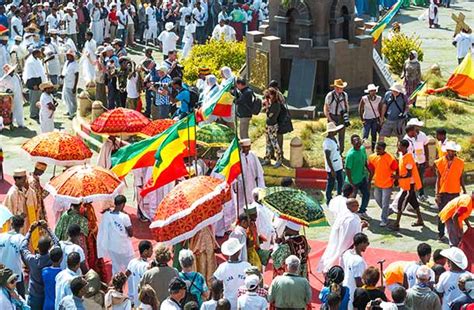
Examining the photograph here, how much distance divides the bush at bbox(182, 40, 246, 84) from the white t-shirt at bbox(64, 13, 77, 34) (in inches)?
333

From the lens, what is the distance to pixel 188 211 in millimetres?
13172

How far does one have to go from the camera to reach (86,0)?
119 ft

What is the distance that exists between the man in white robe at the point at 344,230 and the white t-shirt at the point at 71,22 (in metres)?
20.9

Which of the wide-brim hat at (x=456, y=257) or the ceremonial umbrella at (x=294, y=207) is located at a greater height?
the ceremonial umbrella at (x=294, y=207)

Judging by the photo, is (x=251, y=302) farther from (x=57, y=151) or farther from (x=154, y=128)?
(x=154, y=128)

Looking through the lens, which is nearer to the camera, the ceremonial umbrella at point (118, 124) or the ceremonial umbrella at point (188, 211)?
the ceremonial umbrella at point (188, 211)

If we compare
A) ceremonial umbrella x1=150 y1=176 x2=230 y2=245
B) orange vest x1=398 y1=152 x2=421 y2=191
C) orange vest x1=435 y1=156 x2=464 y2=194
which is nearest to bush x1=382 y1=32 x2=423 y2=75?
orange vest x1=398 y1=152 x2=421 y2=191

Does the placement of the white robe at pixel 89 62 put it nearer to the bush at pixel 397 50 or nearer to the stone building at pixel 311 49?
the stone building at pixel 311 49

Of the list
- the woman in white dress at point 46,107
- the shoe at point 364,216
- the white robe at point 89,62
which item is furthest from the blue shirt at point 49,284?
the white robe at point 89,62

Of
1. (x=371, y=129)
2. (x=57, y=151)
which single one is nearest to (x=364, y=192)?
(x=371, y=129)

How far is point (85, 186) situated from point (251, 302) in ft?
12.2

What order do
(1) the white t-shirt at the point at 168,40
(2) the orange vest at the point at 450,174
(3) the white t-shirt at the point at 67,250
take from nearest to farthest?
(3) the white t-shirt at the point at 67,250 < (2) the orange vest at the point at 450,174 < (1) the white t-shirt at the point at 168,40

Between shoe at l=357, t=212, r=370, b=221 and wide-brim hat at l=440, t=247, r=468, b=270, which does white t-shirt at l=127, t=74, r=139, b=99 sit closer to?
shoe at l=357, t=212, r=370, b=221

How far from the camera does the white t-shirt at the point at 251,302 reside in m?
11.6
